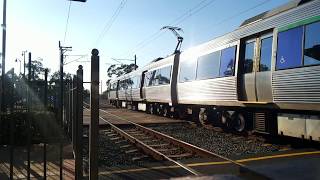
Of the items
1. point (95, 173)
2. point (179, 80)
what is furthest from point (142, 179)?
point (179, 80)

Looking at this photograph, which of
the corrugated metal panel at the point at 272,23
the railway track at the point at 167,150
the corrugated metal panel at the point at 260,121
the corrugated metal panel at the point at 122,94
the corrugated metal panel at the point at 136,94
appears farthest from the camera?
the corrugated metal panel at the point at 122,94

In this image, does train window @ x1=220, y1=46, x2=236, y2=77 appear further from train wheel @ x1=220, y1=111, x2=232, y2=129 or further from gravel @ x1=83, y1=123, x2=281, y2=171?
gravel @ x1=83, y1=123, x2=281, y2=171

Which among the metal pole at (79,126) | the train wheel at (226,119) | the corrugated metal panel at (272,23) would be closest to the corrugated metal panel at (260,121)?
the train wheel at (226,119)

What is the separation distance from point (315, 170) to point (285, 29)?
26.3 feet

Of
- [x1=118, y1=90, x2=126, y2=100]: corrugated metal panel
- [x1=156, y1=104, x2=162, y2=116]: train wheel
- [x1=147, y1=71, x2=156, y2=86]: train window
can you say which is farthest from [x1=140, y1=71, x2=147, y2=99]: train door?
[x1=118, y1=90, x2=126, y2=100]: corrugated metal panel

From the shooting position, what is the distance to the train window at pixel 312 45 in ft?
34.8

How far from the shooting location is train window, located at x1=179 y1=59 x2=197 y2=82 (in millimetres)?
19911

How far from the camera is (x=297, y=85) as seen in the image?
11.3 meters

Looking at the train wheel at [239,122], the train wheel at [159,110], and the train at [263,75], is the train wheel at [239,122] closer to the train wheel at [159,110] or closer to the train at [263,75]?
the train at [263,75]

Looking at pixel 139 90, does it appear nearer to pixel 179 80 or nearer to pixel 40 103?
pixel 179 80

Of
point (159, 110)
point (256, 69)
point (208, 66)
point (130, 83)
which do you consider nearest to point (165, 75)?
point (159, 110)

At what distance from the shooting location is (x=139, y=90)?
1358 inches

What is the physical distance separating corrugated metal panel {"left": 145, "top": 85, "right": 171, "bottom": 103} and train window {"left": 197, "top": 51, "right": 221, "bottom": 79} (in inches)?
222

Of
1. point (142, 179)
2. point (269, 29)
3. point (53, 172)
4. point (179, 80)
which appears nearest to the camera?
point (142, 179)
